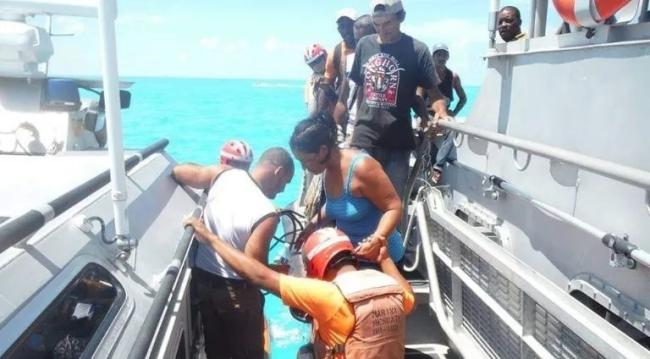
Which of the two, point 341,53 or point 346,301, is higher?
point 341,53

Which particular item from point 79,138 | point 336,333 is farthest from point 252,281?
point 79,138

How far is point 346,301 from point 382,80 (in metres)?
1.84

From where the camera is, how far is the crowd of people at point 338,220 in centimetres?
216

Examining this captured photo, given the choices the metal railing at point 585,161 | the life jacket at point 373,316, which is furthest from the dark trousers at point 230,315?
the metal railing at point 585,161

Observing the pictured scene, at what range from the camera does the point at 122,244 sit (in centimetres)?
200

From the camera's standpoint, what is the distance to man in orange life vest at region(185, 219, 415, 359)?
211 centimetres

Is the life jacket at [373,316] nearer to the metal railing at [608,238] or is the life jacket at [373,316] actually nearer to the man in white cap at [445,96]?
the metal railing at [608,238]

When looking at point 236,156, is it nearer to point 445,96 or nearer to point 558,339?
point 558,339

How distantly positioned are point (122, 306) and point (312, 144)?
3.67 ft

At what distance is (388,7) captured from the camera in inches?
132

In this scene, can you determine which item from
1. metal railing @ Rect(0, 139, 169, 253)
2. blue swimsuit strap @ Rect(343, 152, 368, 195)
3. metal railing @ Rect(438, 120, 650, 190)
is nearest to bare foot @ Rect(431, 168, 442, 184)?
metal railing @ Rect(438, 120, 650, 190)

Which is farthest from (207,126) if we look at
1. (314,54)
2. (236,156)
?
(236,156)

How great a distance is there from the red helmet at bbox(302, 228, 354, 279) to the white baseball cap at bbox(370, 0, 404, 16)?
5.16 feet

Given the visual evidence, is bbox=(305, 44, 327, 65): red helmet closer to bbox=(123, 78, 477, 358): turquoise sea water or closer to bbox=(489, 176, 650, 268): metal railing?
bbox=(489, 176, 650, 268): metal railing
